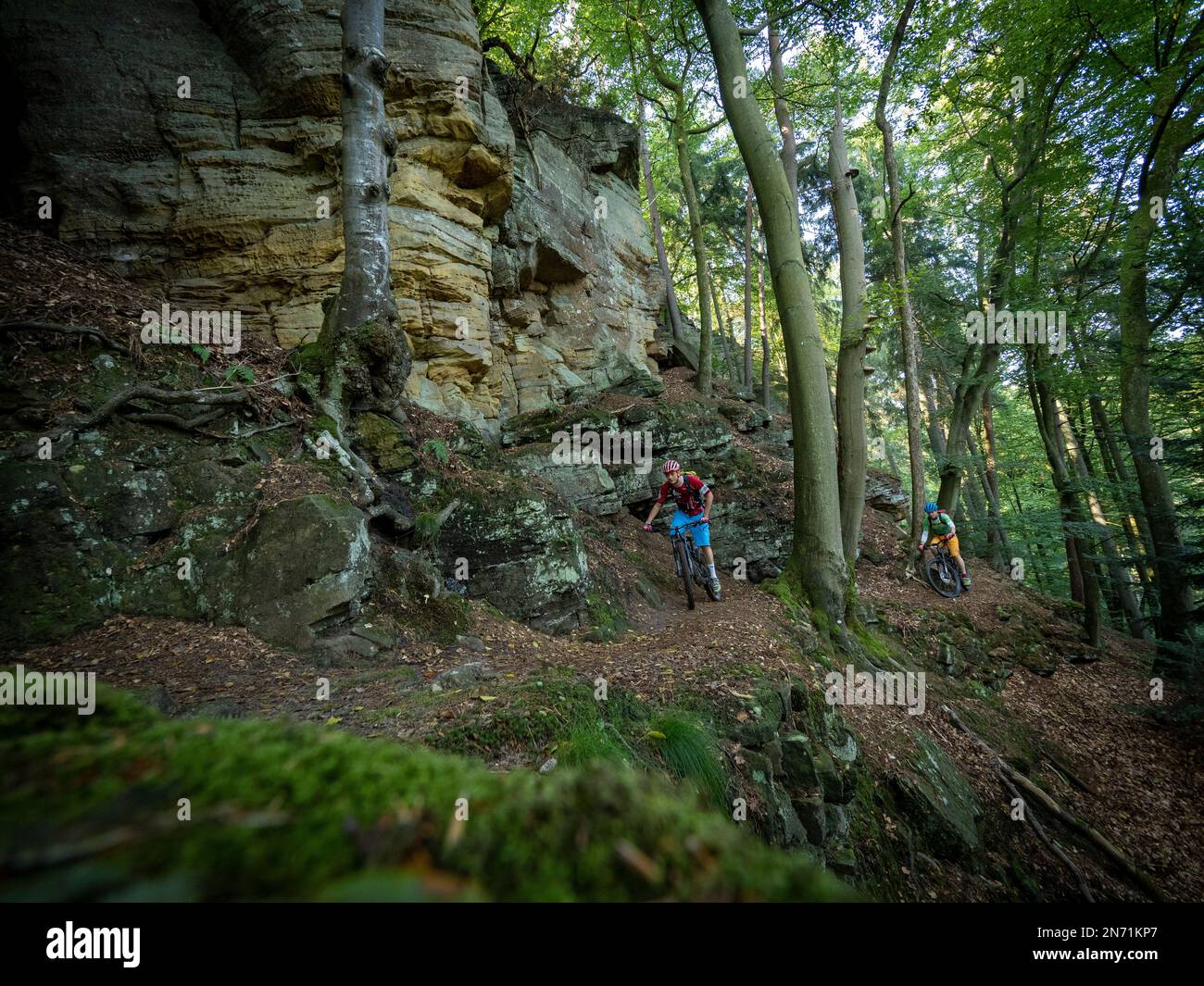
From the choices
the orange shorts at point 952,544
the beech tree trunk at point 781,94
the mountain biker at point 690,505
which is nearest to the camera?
the mountain biker at point 690,505

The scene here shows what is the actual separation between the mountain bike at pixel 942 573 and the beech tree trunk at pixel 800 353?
5.75 m

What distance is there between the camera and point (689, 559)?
827 cm

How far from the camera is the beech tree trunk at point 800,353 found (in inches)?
278

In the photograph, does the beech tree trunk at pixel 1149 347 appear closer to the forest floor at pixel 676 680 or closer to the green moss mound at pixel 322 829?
the forest floor at pixel 676 680

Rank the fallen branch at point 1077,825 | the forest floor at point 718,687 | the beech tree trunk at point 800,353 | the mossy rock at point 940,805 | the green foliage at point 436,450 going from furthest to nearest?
the green foliage at point 436,450, the beech tree trunk at point 800,353, the fallen branch at point 1077,825, the mossy rock at point 940,805, the forest floor at point 718,687

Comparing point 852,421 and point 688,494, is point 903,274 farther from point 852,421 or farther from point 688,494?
point 688,494

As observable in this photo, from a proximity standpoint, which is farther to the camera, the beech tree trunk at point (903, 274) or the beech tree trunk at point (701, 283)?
the beech tree trunk at point (701, 283)

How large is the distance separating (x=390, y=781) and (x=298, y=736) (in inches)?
11.3

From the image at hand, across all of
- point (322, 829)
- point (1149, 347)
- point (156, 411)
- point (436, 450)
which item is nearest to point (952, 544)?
point (1149, 347)

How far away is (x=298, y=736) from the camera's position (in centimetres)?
98

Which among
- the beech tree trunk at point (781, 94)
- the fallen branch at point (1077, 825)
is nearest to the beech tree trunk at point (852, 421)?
the beech tree trunk at point (781, 94)

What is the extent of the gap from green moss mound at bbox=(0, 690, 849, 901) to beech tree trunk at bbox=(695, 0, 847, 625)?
6.91 m

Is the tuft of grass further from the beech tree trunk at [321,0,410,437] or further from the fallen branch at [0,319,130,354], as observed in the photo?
the fallen branch at [0,319,130,354]
